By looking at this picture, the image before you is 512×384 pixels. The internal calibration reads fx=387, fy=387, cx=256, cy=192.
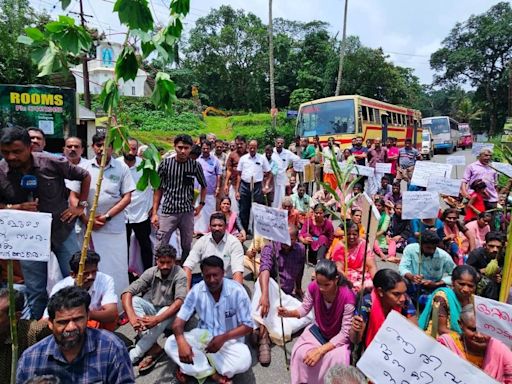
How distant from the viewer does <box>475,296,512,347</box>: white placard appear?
76.2 inches

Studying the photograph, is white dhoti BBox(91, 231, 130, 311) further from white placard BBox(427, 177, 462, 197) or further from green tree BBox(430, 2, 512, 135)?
green tree BBox(430, 2, 512, 135)

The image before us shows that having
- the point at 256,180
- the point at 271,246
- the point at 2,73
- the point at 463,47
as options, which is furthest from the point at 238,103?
the point at 271,246

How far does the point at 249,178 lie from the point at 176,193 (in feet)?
8.20

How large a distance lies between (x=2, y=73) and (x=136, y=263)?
68.5ft

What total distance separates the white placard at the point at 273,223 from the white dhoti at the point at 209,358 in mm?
958

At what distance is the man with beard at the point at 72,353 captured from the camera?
2064 millimetres

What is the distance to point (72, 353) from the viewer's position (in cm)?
210

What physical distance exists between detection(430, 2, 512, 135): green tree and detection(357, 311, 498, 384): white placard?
4236 cm

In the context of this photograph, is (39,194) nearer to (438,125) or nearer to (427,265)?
(427,265)

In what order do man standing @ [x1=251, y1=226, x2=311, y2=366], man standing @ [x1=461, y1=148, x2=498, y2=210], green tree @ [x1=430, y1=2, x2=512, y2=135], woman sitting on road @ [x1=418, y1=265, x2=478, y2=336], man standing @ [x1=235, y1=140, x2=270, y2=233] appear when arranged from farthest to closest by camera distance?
green tree @ [x1=430, y1=2, x2=512, y2=135] < man standing @ [x1=235, y1=140, x2=270, y2=233] < man standing @ [x1=461, y1=148, x2=498, y2=210] < man standing @ [x1=251, y1=226, x2=311, y2=366] < woman sitting on road @ [x1=418, y1=265, x2=478, y2=336]

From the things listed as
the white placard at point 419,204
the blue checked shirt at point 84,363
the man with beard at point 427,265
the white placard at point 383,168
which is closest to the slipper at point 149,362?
the blue checked shirt at point 84,363

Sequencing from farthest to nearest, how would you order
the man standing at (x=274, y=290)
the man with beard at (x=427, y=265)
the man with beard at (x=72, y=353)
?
the man with beard at (x=427, y=265) → the man standing at (x=274, y=290) → the man with beard at (x=72, y=353)

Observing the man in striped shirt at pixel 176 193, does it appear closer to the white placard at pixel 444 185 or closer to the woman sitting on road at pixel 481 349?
the woman sitting on road at pixel 481 349

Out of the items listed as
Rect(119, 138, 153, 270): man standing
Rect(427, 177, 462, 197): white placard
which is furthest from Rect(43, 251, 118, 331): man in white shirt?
Rect(427, 177, 462, 197): white placard
